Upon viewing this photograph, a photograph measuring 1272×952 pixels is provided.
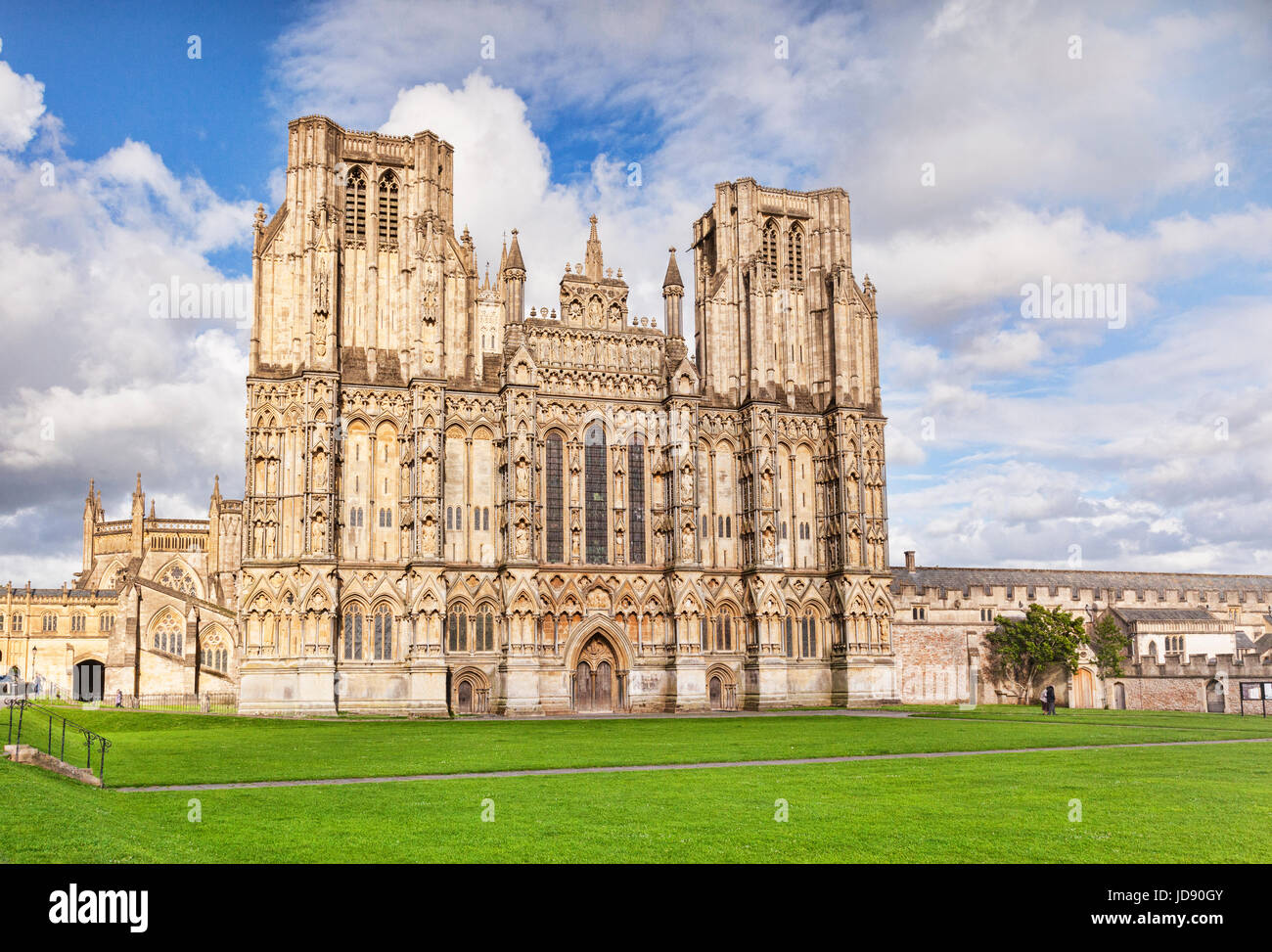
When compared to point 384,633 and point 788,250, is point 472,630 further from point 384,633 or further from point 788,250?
point 788,250

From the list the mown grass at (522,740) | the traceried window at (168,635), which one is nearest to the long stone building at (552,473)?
the mown grass at (522,740)

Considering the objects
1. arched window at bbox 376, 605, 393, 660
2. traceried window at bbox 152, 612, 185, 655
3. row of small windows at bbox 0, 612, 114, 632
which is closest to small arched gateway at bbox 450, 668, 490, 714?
arched window at bbox 376, 605, 393, 660

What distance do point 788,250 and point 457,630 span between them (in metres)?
32.5

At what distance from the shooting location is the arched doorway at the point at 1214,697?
6166 centimetres

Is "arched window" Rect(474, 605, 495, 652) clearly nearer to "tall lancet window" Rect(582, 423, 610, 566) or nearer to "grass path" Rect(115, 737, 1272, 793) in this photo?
"tall lancet window" Rect(582, 423, 610, 566)

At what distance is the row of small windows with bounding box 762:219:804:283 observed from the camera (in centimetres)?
7169

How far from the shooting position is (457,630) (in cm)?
6053

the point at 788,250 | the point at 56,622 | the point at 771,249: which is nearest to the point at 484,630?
the point at 771,249

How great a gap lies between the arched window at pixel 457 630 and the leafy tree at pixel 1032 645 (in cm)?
3649

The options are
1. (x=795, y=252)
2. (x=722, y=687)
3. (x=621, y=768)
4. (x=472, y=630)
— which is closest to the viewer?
(x=621, y=768)

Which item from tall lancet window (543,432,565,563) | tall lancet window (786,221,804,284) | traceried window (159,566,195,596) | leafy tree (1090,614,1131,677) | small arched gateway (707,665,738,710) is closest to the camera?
tall lancet window (543,432,565,563)

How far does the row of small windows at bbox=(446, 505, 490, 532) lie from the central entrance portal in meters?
8.91
